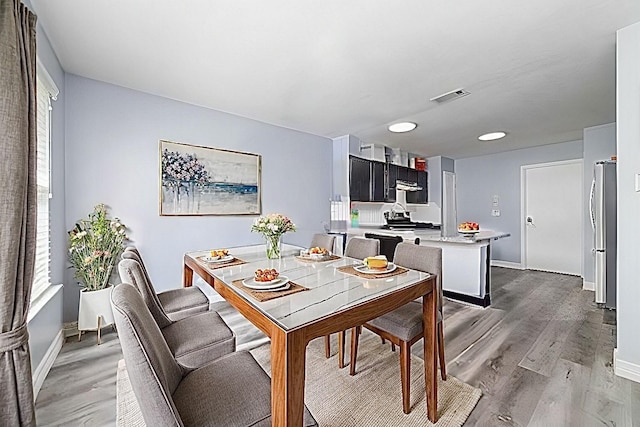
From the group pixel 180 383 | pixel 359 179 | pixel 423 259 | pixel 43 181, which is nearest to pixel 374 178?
pixel 359 179

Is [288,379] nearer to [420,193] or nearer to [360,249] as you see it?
[360,249]

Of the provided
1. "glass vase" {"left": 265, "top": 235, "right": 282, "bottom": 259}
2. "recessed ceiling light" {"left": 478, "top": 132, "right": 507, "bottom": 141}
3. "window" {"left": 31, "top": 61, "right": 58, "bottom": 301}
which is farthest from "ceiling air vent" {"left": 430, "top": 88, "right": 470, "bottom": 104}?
"window" {"left": 31, "top": 61, "right": 58, "bottom": 301}

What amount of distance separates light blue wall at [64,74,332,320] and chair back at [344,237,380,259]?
1.67m

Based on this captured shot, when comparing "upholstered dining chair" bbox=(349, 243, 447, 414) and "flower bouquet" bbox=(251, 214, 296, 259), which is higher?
"flower bouquet" bbox=(251, 214, 296, 259)

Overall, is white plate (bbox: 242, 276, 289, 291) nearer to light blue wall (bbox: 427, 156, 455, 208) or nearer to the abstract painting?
the abstract painting

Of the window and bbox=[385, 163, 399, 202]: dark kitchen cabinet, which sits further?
bbox=[385, 163, 399, 202]: dark kitchen cabinet

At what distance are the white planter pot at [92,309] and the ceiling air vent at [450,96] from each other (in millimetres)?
3679

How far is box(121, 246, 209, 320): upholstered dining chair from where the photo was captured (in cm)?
191

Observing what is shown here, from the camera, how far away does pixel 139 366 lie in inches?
31.8

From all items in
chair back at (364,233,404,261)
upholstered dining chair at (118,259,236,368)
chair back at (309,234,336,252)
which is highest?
chair back at (309,234,336,252)

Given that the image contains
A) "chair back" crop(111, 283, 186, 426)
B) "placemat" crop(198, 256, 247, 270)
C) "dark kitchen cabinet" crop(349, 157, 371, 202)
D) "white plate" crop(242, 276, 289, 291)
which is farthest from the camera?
"dark kitchen cabinet" crop(349, 157, 371, 202)

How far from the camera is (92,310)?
8.21 ft

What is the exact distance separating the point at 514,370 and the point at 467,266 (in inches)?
62.9

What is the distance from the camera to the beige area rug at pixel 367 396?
1.60 meters
